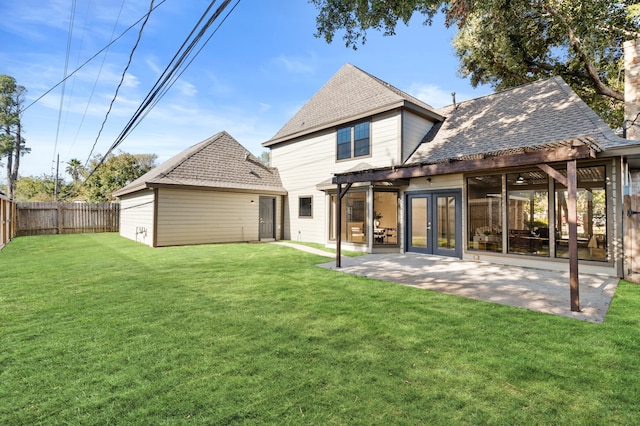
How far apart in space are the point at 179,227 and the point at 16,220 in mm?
11986

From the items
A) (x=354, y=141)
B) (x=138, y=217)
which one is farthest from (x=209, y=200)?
(x=354, y=141)

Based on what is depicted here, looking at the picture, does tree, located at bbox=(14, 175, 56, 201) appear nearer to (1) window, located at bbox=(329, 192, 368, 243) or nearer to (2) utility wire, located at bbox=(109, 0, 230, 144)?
(1) window, located at bbox=(329, 192, 368, 243)

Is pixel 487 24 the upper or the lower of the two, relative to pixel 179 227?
upper

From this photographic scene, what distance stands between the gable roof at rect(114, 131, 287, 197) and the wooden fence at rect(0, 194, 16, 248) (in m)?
4.45

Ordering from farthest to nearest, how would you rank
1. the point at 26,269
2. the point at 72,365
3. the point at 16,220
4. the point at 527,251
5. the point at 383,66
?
the point at 16,220 < the point at 383,66 < the point at 527,251 < the point at 26,269 < the point at 72,365

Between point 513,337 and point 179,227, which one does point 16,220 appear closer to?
point 179,227

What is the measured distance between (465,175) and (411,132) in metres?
2.96

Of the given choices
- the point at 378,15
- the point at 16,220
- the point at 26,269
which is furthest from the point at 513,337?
the point at 16,220

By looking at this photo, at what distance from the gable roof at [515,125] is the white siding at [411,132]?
0.23 metres

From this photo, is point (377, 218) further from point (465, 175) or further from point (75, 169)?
point (75, 169)

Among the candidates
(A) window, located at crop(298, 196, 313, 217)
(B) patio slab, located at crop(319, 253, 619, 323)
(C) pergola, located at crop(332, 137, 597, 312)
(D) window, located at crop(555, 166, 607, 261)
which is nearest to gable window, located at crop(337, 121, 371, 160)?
(A) window, located at crop(298, 196, 313, 217)

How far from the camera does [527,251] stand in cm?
816

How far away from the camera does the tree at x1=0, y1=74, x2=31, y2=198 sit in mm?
32656

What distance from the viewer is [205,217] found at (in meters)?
13.1
